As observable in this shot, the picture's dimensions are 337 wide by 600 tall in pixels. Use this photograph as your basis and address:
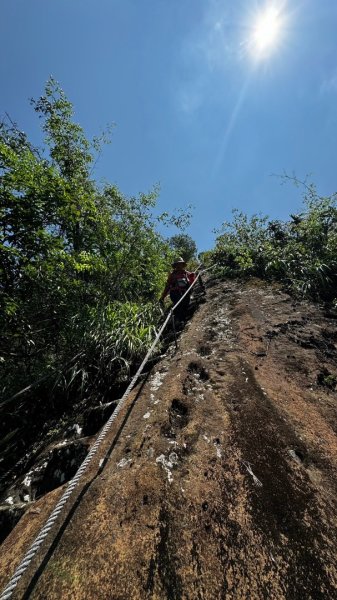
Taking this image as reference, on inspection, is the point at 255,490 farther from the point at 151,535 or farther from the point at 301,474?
the point at 151,535

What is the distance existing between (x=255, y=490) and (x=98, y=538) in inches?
48.0

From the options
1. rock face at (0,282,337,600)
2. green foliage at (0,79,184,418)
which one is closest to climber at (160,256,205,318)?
green foliage at (0,79,184,418)

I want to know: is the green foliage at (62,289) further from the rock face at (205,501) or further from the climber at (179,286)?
the rock face at (205,501)

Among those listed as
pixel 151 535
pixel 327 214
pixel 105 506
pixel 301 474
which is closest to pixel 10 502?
pixel 105 506

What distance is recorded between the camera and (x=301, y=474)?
2734 mm

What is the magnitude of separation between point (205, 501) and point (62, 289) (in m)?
4.81

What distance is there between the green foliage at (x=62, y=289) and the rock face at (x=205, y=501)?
2.15 meters

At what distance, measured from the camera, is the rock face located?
6.23 ft

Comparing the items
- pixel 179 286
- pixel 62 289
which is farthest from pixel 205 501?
pixel 179 286

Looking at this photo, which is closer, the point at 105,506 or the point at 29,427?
the point at 105,506

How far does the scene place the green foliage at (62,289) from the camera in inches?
206

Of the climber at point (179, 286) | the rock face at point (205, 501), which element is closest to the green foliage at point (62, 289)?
the climber at point (179, 286)

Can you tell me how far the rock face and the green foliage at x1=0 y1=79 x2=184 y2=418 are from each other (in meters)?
2.15

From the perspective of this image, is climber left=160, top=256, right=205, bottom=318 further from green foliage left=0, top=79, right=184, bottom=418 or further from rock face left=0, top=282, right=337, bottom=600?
rock face left=0, top=282, right=337, bottom=600
